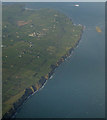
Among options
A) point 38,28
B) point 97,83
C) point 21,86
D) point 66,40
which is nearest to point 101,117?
point 97,83

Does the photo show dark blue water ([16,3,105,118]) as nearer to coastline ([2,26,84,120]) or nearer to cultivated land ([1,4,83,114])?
coastline ([2,26,84,120])

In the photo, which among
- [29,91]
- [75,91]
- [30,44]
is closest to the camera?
[75,91]

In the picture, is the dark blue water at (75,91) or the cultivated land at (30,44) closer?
the dark blue water at (75,91)

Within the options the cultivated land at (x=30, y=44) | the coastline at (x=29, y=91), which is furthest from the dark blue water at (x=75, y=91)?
the cultivated land at (x=30, y=44)

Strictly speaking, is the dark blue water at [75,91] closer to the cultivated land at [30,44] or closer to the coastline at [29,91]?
the coastline at [29,91]

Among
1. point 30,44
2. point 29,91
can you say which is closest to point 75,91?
point 29,91

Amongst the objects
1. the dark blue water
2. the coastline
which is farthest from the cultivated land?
the dark blue water

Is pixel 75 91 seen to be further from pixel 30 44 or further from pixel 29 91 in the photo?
pixel 30 44

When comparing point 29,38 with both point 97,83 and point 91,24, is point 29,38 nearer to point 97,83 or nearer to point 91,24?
point 91,24

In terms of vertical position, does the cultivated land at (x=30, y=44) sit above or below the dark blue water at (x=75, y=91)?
above
